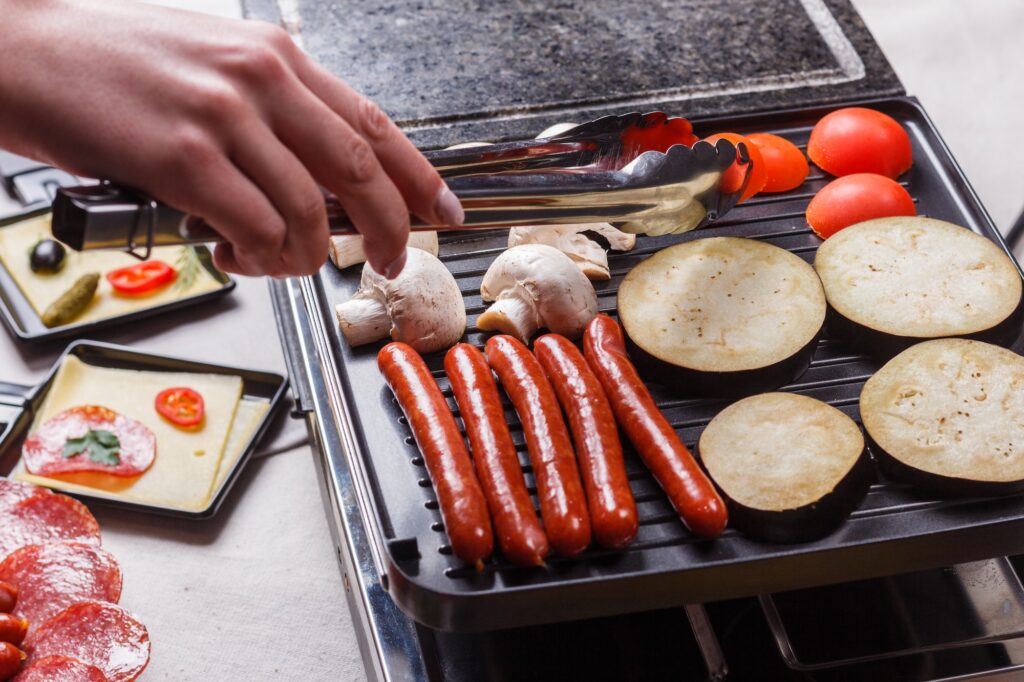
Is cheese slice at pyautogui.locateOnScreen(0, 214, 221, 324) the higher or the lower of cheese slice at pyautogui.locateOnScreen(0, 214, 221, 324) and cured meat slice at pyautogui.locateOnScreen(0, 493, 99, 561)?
the higher

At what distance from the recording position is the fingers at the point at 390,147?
1453mm

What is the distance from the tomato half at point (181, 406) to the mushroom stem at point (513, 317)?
0.86 metres

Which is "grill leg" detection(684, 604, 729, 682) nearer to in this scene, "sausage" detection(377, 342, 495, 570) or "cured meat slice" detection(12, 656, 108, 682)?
"sausage" detection(377, 342, 495, 570)

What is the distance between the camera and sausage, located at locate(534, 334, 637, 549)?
161cm

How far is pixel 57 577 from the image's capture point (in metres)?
2.06

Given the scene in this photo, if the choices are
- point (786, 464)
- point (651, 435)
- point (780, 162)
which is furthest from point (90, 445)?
point (780, 162)

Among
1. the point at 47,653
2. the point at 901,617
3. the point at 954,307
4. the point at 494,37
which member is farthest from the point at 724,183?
the point at 47,653

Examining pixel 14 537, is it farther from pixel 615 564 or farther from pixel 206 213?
pixel 615 564

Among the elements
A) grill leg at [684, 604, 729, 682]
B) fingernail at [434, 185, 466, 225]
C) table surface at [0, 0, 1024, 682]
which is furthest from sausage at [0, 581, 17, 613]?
grill leg at [684, 604, 729, 682]

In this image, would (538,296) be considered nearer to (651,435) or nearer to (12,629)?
(651,435)

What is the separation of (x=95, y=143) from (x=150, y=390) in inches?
51.2

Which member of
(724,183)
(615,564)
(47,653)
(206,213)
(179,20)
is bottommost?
(47,653)

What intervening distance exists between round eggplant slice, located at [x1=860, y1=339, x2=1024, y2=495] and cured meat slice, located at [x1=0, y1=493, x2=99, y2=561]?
171 centimetres

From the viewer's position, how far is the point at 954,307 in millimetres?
2057
